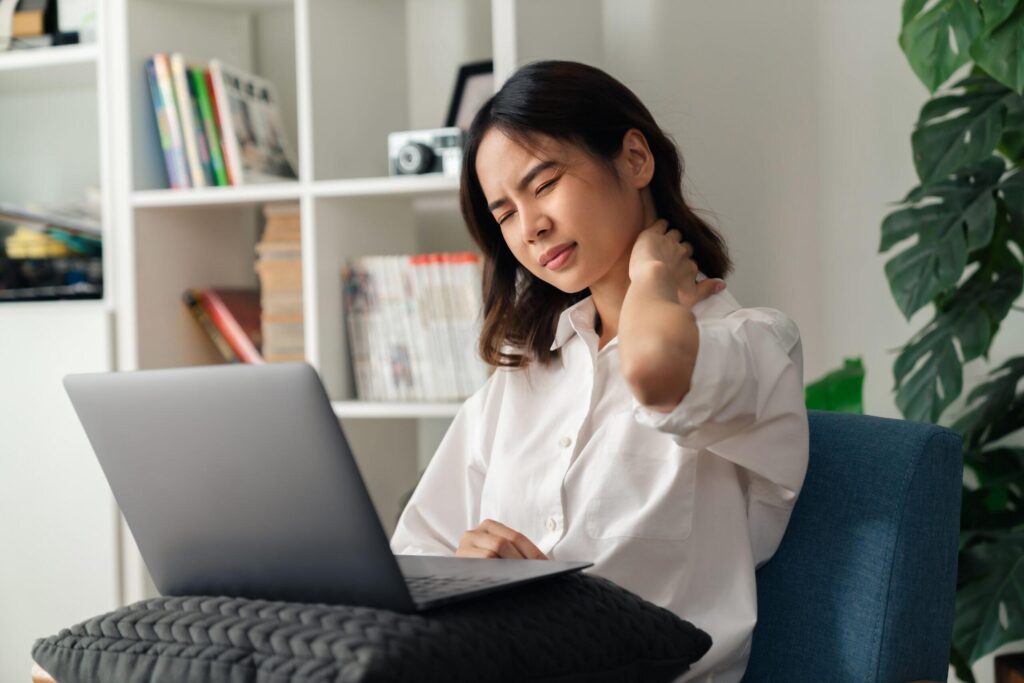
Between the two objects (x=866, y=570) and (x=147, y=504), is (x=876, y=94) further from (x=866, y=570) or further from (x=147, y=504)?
(x=147, y=504)

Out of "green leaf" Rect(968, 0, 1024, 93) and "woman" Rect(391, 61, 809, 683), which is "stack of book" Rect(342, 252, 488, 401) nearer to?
"woman" Rect(391, 61, 809, 683)

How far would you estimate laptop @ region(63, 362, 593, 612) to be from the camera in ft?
2.80

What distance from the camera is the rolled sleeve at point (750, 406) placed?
1.04m

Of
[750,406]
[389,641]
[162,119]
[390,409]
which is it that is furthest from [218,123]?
[389,641]

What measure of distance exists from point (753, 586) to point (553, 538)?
22cm

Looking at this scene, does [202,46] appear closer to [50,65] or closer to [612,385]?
[50,65]

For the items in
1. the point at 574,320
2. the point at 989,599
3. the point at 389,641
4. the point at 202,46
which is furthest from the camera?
the point at 202,46

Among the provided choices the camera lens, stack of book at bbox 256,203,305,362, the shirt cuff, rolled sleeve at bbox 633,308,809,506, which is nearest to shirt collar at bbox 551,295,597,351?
rolled sleeve at bbox 633,308,809,506

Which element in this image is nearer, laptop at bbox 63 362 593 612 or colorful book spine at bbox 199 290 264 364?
laptop at bbox 63 362 593 612

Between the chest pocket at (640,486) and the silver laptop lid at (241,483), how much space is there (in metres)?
0.40

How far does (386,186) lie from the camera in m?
2.25

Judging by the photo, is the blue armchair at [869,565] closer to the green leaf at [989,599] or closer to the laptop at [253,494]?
the laptop at [253,494]

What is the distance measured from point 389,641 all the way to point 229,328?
180 cm

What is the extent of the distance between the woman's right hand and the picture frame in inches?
51.3
